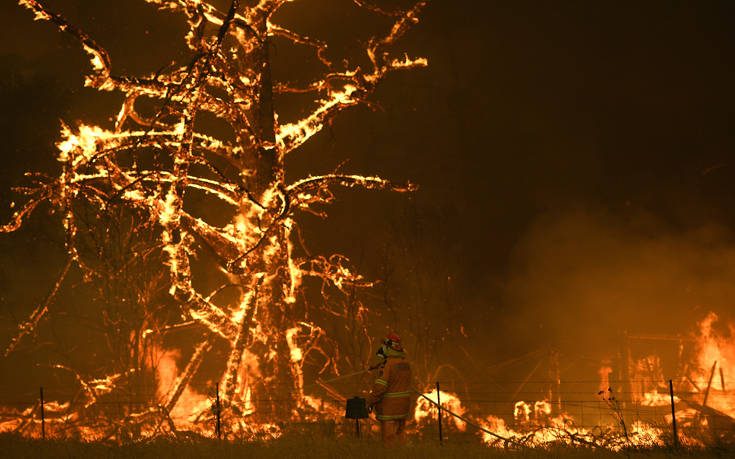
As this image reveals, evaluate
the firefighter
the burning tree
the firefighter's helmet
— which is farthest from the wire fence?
the firefighter's helmet

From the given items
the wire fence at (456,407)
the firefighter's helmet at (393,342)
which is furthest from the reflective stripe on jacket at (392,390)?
the wire fence at (456,407)

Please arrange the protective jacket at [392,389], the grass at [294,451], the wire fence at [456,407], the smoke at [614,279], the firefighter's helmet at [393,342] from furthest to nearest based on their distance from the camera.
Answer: the smoke at [614,279] → the wire fence at [456,407] → the firefighter's helmet at [393,342] → the protective jacket at [392,389] → the grass at [294,451]

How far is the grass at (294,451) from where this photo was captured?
8461 mm

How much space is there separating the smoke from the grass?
10167 mm

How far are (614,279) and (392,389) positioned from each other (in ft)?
40.9

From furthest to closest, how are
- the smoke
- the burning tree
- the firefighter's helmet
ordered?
the smoke
the burning tree
the firefighter's helmet

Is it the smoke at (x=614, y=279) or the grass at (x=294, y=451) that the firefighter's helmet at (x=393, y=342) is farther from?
the smoke at (x=614, y=279)

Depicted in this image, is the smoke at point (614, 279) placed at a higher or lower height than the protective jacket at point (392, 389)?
higher

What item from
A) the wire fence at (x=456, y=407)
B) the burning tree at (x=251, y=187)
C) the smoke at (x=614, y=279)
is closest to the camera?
the burning tree at (x=251, y=187)

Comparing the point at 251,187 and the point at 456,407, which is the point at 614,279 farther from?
the point at 251,187

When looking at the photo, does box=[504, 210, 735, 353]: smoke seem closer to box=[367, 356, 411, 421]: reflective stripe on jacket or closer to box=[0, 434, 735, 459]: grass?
box=[0, 434, 735, 459]: grass

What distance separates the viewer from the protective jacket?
30.0 feet

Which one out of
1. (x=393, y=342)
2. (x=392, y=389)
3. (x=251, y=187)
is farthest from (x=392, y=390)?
(x=251, y=187)

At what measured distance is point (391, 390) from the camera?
30.3 ft
